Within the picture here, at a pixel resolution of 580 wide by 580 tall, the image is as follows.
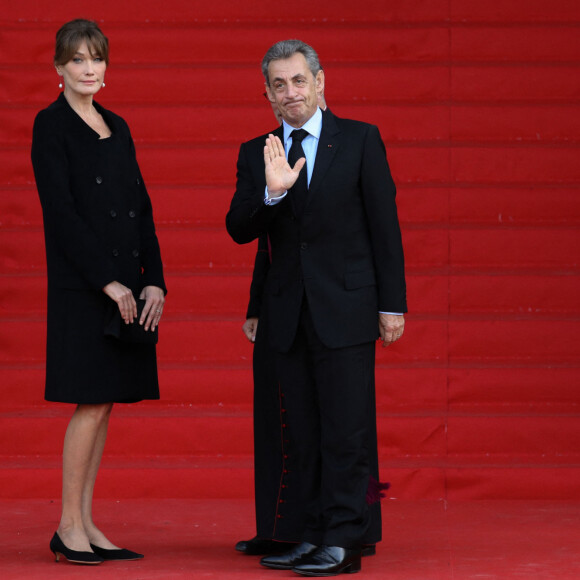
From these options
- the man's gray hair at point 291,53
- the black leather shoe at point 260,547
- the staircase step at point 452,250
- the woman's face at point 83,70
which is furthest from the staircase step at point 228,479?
the man's gray hair at point 291,53

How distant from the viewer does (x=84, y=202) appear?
382cm

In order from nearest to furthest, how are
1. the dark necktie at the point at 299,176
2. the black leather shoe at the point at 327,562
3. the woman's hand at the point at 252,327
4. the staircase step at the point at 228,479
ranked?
the black leather shoe at the point at 327,562, the dark necktie at the point at 299,176, the woman's hand at the point at 252,327, the staircase step at the point at 228,479

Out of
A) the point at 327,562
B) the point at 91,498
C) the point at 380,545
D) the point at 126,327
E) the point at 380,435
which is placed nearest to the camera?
the point at 327,562

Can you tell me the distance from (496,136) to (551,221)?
410 millimetres

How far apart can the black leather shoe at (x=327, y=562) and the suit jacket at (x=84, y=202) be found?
0.98 meters

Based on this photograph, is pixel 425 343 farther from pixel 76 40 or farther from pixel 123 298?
pixel 76 40

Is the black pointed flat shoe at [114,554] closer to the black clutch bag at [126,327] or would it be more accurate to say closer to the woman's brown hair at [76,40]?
the black clutch bag at [126,327]

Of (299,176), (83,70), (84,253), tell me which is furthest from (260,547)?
(83,70)

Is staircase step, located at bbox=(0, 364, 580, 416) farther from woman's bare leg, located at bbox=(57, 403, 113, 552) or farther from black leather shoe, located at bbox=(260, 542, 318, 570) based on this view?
black leather shoe, located at bbox=(260, 542, 318, 570)

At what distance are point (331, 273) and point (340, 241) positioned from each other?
0.10 meters

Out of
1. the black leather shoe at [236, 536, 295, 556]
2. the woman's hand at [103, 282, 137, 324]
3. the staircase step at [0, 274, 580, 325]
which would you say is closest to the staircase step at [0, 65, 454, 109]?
the staircase step at [0, 274, 580, 325]

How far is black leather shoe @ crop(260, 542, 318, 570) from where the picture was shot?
366 centimetres

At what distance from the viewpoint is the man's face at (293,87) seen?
363 centimetres

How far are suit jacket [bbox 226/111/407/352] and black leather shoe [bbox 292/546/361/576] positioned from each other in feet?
1.92
